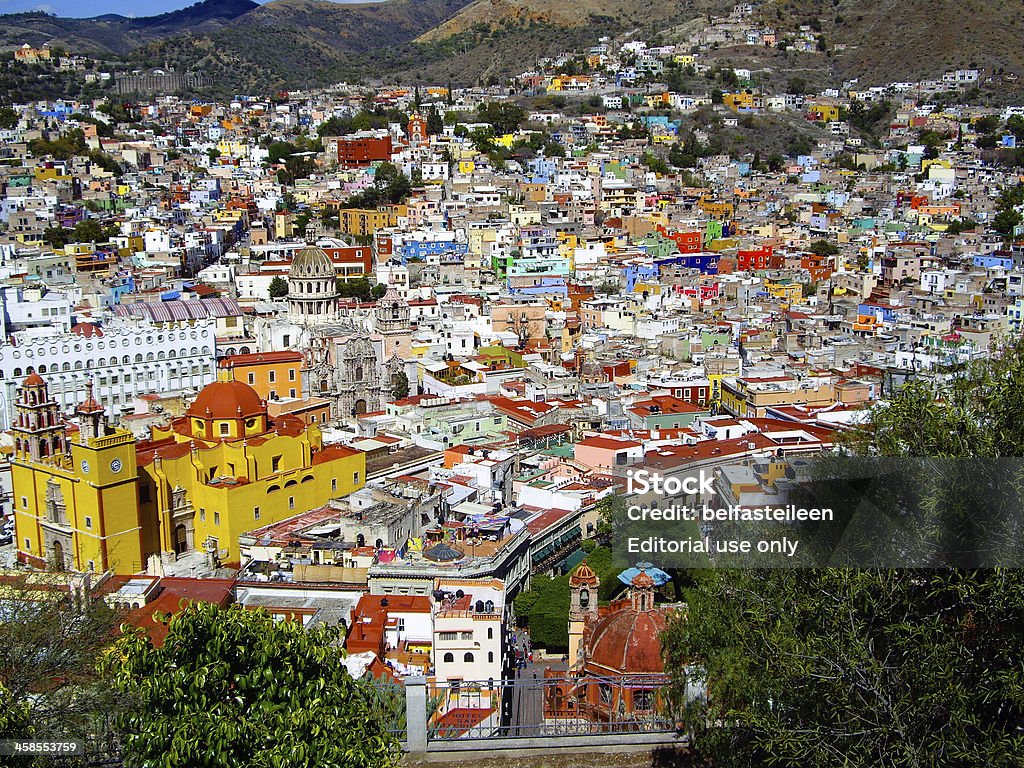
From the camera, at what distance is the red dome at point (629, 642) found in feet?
37.4

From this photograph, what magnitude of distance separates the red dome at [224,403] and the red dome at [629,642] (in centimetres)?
705

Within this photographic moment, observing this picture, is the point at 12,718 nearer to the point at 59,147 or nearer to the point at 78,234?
the point at 78,234

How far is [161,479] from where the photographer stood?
15.3m

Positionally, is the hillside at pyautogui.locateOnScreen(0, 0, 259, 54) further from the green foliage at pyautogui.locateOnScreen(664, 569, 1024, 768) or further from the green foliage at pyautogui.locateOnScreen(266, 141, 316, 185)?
the green foliage at pyautogui.locateOnScreen(664, 569, 1024, 768)

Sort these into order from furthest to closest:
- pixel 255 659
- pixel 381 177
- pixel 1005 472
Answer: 1. pixel 381 177
2. pixel 1005 472
3. pixel 255 659

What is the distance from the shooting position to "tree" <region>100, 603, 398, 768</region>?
5.89 m

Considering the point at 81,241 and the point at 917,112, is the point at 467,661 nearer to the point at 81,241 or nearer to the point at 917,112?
the point at 81,241

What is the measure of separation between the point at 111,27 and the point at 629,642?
14063 cm

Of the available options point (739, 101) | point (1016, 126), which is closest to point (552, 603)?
point (1016, 126)

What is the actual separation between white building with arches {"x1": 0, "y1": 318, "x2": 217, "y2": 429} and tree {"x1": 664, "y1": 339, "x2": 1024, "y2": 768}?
16.5 metres

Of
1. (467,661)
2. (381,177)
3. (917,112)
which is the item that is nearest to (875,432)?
(467,661)

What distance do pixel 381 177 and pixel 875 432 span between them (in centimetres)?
4306

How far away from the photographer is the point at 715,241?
4456 centimetres

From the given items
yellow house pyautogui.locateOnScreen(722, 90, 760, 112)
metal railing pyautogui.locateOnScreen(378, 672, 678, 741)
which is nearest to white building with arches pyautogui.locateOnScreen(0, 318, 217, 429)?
metal railing pyautogui.locateOnScreen(378, 672, 678, 741)
